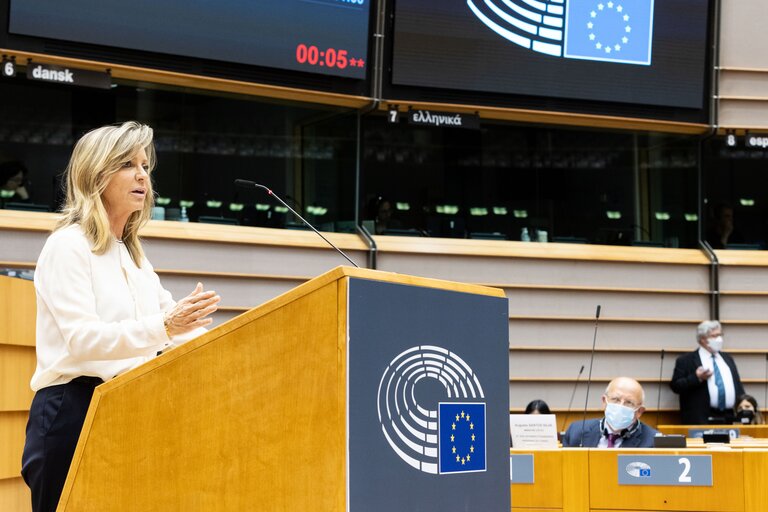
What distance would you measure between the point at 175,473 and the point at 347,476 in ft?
1.00

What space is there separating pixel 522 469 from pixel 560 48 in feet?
17.0

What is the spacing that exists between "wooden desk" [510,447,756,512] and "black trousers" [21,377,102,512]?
1.95 metres

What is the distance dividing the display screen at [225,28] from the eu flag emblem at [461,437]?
18.5ft

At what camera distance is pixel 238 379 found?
1.77 meters

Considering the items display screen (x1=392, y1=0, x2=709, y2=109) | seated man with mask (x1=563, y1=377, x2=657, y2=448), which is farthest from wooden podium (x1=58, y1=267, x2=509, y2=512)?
display screen (x1=392, y1=0, x2=709, y2=109)

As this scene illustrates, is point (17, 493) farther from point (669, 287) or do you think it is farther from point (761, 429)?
point (669, 287)

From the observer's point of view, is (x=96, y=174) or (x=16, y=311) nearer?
(x=96, y=174)

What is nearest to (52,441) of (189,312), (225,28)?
(189,312)

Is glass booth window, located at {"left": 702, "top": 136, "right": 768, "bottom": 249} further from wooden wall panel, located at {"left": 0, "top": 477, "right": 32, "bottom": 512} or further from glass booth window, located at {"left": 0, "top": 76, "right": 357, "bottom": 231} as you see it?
wooden wall panel, located at {"left": 0, "top": 477, "right": 32, "bottom": 512}

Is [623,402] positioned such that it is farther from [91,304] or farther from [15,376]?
[91,304]

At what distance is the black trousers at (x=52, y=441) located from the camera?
6.45ft

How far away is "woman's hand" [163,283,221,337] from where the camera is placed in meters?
1.93

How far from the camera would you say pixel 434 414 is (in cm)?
193

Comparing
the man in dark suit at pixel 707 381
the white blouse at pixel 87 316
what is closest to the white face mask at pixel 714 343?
the man in dark suit at pixel 707 381
